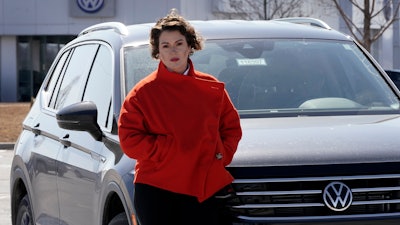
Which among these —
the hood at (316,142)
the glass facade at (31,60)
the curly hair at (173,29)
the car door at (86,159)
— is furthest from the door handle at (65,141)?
the glass facade at (31,60)

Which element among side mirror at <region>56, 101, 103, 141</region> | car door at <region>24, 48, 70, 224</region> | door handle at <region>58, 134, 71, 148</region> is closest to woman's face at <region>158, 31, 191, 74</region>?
side mirror at <region>56, 101, 103, 141</region>

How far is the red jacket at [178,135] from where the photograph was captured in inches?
173

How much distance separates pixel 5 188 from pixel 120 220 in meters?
9.66

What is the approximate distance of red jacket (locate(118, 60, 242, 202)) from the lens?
4.40 meters

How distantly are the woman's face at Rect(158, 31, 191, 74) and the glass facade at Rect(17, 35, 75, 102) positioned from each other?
48.3m

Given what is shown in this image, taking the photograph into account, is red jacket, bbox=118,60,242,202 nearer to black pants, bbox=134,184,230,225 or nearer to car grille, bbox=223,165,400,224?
black pants, bbox=134,184,230,225

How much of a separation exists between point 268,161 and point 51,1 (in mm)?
47202

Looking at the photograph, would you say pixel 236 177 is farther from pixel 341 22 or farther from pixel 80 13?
pixel 341 22

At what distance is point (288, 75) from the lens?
6145 mm

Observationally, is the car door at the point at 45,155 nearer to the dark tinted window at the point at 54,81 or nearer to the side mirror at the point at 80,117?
the dark tinted window at the point at 54,81

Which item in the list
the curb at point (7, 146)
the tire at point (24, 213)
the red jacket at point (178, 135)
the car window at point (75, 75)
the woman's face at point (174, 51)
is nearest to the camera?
the red jacket at point (178, 135)

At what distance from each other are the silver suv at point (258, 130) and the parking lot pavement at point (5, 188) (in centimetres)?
341

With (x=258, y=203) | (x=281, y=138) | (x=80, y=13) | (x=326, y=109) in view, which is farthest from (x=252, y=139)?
(x=80, y=13)

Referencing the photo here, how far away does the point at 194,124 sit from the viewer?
14.6 feet
